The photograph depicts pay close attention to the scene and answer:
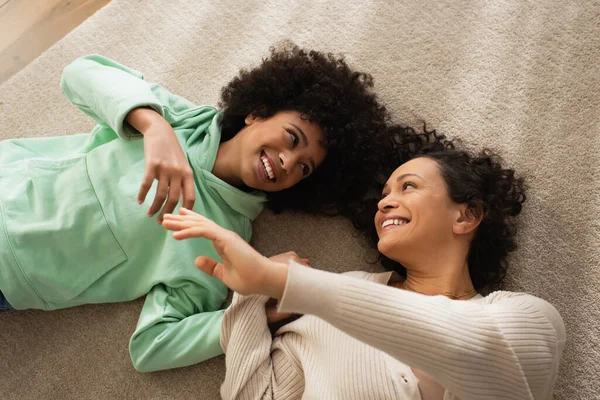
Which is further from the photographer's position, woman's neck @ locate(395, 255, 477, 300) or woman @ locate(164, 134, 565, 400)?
woman's neck @ locate(395, 255, 477, 300)

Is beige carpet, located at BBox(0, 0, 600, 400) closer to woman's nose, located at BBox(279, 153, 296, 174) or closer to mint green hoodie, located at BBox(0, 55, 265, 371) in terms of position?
mint green hoodie, located at BBox(0, 55, 265, 371)

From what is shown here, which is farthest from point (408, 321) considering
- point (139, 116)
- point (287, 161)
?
point (139, 116)

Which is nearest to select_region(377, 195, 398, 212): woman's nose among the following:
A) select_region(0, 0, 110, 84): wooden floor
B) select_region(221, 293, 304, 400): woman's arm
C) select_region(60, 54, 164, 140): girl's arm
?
select_region(221, 293, 304, 400): woman's arm

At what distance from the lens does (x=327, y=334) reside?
1033 millimetres

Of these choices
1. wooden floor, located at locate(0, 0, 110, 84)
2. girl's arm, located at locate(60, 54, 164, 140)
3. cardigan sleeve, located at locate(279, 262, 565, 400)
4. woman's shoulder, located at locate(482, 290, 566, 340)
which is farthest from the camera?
wooden floor, located at locate(0, 0, 110, 84)

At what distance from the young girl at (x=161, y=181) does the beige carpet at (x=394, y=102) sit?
0.35 feet

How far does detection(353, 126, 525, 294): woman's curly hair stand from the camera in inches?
42.9

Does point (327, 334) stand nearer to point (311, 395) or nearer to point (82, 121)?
point (311, 395)

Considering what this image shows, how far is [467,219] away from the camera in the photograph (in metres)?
1.08

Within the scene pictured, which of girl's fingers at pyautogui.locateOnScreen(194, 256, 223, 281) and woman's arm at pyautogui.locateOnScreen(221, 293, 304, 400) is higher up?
girl's fingers at pyautogui.locateOnScreen(194, 256, 223, 281)

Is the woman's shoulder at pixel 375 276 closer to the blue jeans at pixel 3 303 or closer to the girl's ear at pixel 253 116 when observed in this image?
the girl's ear at pixel 253 116

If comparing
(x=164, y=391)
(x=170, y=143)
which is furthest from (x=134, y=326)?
(x=170, y=143)

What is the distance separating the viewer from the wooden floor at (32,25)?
167cm

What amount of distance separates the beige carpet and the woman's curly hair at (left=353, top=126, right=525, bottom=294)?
0.05m
